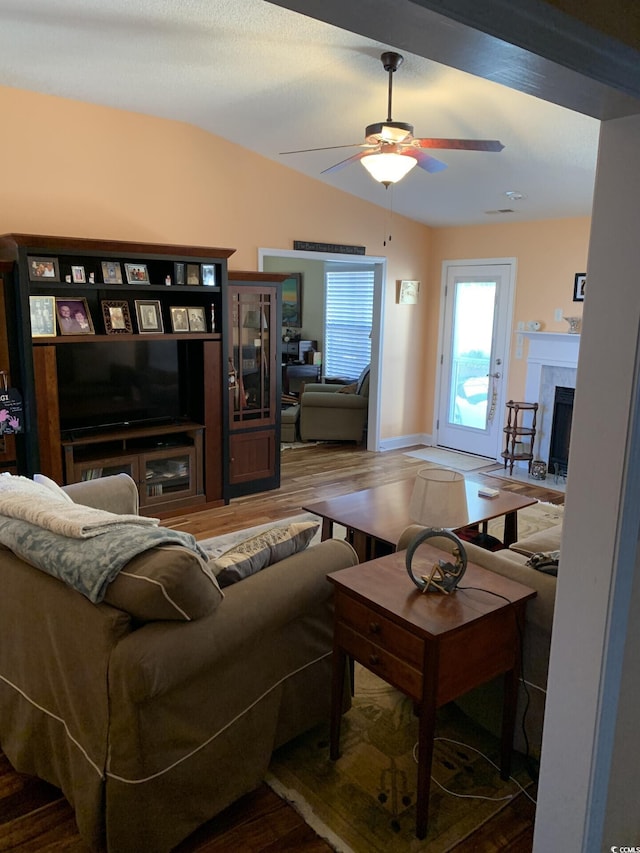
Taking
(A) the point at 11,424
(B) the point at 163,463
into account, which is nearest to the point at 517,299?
(B) the point at 163,463

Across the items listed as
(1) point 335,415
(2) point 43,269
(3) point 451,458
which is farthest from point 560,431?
(2) point 43,269

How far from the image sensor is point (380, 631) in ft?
6.69

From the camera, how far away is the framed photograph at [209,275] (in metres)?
4.85

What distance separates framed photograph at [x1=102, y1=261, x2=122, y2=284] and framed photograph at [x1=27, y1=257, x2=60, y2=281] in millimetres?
331

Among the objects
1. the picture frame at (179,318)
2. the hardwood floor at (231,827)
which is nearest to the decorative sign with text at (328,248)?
the picture frame at (179,318)

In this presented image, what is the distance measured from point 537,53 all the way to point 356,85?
3.31 meters

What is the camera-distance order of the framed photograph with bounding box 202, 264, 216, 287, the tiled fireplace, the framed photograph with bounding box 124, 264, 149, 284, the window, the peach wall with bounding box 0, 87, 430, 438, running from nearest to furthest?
the peach wall with bounding box 0, 87, 430, 438, the framed photograph with bounding box 124, 264, 149, 284, the framed photograph with bounding box 202, 264, 216, 287, the tiled fireplace, the window

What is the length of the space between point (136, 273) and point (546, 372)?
156 inches

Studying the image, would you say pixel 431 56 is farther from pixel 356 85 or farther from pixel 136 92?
pixel 136 92

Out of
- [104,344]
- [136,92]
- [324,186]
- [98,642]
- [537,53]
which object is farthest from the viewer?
[324,186]

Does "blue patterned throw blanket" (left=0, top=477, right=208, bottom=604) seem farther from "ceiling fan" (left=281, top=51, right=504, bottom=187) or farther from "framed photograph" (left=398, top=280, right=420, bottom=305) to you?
"framed photograph" (left=398, top=280, right=420, bottom=305)

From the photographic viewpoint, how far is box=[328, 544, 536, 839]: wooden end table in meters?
1.92

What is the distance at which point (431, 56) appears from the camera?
1.02 metres

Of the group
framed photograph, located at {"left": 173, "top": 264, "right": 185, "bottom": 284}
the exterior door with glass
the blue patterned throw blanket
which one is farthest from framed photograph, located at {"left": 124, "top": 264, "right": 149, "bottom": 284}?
the exterior door with glass
